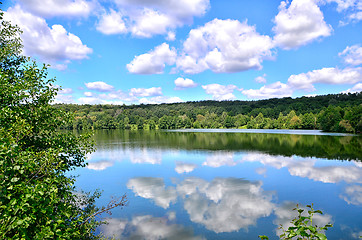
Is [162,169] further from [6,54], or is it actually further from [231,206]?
[6,54]

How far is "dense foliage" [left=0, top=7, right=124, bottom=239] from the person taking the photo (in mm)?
4219

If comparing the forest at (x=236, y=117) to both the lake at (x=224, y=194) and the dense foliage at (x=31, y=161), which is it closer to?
the lake at (x=224, y=194)

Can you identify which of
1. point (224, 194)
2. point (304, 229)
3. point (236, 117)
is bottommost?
point (224, 194)

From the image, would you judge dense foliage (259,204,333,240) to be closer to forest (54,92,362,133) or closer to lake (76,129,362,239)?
lake (76,129,362,239)

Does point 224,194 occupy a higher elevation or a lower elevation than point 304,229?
lower

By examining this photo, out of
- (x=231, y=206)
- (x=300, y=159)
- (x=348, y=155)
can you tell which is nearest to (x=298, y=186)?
(x=231, y=206)

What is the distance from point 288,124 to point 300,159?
8665 cm

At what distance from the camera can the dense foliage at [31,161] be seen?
422 centimetres

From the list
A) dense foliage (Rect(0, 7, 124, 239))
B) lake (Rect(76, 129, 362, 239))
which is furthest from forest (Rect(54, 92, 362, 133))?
dense foliage (Rect(0, 7, 124, 239))

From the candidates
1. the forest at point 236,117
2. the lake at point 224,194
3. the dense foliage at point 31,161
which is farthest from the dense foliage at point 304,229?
the forest at point 236,117

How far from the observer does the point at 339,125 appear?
7300 cm

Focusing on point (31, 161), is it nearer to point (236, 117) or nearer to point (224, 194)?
point (224, 194)

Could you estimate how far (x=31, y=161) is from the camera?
4988 mm

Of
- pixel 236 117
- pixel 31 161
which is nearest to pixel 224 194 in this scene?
A: pixel 31 161
